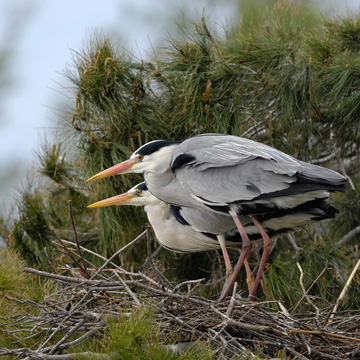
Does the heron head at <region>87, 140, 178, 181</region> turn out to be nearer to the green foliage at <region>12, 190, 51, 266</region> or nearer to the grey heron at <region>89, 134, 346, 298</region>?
the grey heron at <region>89, 134, 346, 298</region>

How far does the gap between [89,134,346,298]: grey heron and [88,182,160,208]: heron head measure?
1.00 ft

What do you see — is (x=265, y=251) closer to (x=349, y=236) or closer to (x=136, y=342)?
(x=349, y=236)

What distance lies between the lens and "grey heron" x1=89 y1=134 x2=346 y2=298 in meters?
2.26

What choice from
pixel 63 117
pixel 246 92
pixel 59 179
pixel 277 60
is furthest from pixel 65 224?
pixel 277 60

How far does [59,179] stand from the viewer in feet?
10.5

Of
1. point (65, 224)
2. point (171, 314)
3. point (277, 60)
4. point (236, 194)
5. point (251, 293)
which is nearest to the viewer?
point (171, 314)

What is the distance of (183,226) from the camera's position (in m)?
2.73

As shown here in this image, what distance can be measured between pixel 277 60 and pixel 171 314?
133 centimetres

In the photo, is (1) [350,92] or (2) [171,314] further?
(1) [350,92]

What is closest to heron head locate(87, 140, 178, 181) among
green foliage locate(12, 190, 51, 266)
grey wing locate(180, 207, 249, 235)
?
grey wing locate(180, 207, 249, 235)

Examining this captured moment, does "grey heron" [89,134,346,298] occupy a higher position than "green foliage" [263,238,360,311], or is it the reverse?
"grey heron" [89,134,346,298]

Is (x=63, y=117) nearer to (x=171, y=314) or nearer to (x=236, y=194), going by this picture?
(x=236, y=194)

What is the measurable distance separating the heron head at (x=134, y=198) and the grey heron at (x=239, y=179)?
31 centimetres

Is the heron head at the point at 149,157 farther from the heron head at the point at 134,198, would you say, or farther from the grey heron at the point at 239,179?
the heron head at the point at 134,198
